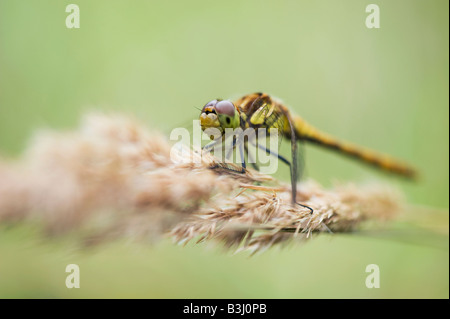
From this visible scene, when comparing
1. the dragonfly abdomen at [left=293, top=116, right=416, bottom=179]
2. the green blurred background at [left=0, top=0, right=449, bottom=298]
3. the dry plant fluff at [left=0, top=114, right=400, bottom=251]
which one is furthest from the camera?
the green blurred background at [left=0, top=0, right=449, bottom=298]

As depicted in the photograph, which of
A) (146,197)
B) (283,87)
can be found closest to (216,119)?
(146,197)

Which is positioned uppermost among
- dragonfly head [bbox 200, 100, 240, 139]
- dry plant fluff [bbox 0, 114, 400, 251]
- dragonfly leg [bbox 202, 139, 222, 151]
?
dragonfly head [bbox 200, 100, 240, 139]

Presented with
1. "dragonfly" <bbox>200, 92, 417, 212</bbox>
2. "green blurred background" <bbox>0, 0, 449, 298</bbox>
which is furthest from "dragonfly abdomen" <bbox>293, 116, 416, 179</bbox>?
"green blurred background" <bbox>0, 0, 449, 298</bbox>

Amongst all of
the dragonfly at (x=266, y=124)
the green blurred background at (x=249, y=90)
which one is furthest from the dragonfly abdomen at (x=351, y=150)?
the green blurred background at (x=249, y=90)

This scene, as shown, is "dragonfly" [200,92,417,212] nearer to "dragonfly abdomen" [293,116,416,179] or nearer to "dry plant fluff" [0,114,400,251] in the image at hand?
"dragonfly abdomen" [293,116,416,179]

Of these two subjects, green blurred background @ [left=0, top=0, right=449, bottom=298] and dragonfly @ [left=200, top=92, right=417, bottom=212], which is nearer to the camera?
dragonfly @ [left=200, top=92, right=417, bottom=212]

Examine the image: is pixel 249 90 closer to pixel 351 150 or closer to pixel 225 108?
pixel 351 150

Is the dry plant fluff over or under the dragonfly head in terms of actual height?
under

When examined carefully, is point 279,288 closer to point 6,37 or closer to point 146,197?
point 146,197
